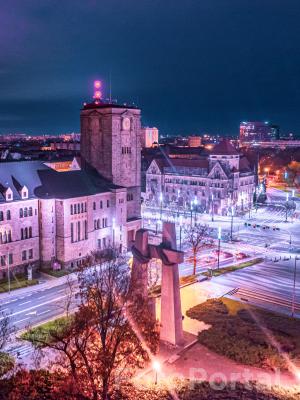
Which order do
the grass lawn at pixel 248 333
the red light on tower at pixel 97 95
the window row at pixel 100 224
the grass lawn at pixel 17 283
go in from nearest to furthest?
the grass lawn at pixel 248 333 → the grass lawn at pixel 17 283 → the window row at pixel 100 224 → the red light on tower at pixel 97 95

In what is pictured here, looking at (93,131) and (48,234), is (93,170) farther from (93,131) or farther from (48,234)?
(48,234)

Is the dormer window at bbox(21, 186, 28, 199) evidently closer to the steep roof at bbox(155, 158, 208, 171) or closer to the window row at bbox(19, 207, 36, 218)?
the window row at bbox(19, 207, 36, 218)

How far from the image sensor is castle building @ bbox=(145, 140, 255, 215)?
122 m

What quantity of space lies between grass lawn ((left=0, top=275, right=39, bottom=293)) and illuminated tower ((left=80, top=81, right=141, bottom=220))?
26.1m

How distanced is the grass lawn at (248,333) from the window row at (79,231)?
26.3m

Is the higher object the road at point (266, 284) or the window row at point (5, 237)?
the window row at point (5, 237)

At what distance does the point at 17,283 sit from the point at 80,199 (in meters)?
17.3

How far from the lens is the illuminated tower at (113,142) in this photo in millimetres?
80875

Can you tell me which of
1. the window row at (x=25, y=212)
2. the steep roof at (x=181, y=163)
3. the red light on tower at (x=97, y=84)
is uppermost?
the red light on tower at (x=97, y=84)

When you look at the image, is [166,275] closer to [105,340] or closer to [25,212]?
[105,340]

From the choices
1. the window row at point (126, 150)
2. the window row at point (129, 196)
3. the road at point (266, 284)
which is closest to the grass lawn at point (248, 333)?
the road at point (266, 284)

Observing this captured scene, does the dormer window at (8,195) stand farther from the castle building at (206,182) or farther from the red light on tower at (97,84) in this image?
the castle building at (206,182)

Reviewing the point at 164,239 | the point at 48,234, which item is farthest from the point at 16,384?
the point at 48,234

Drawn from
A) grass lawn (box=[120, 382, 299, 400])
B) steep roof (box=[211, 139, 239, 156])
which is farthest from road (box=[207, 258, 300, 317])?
steep roof (box=[211, 139, 239, 156])
